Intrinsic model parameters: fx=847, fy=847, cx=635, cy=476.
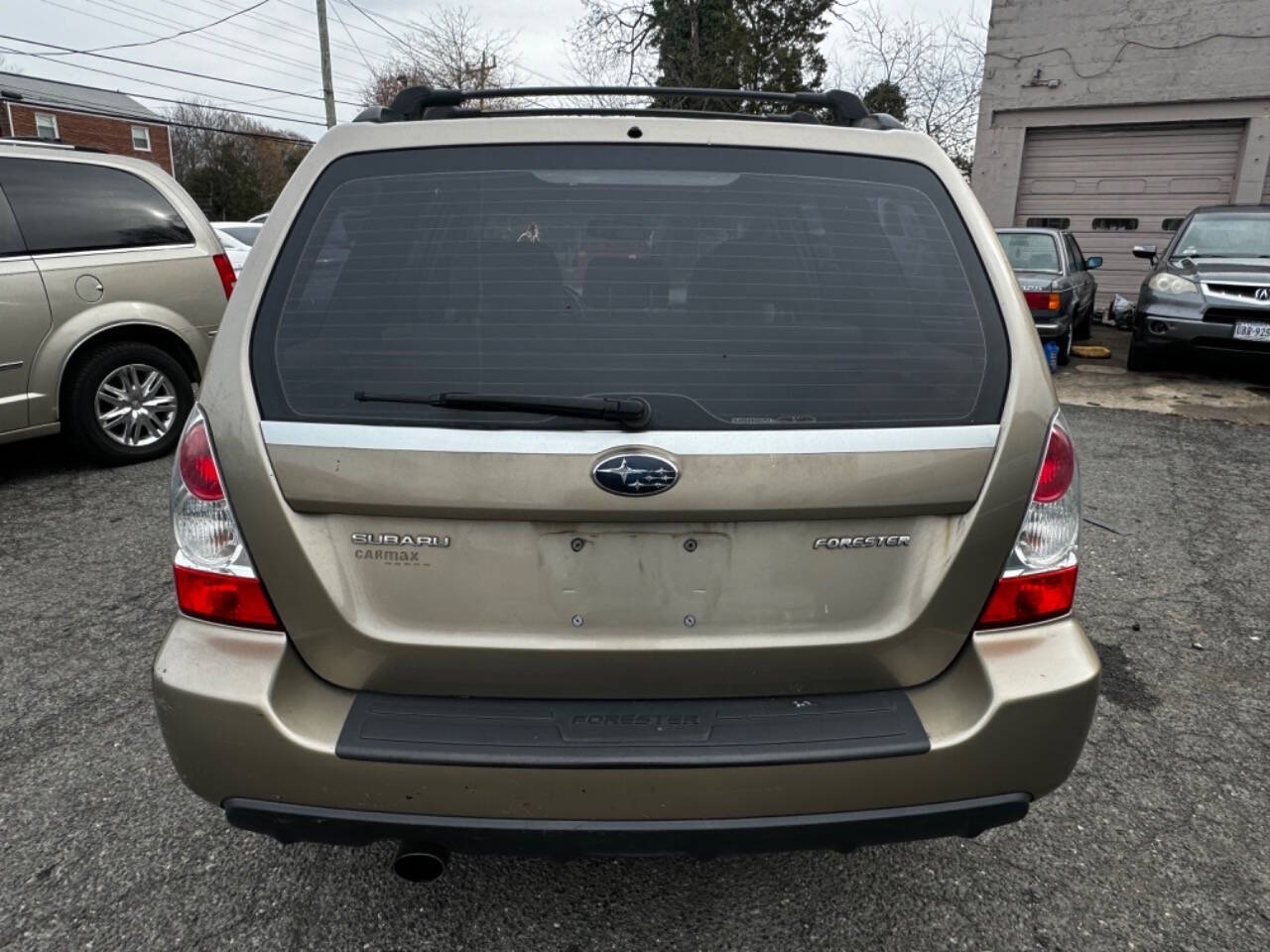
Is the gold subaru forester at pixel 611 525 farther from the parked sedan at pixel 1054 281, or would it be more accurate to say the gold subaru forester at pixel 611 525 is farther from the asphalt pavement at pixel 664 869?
the parked sedan at pixel 1054 281

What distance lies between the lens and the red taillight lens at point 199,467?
1664 mm

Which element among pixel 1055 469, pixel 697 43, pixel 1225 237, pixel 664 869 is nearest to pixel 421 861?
pixel 664 869

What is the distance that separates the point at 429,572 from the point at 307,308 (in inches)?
23.9

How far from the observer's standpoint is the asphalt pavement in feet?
6.47

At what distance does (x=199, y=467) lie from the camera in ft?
5.52

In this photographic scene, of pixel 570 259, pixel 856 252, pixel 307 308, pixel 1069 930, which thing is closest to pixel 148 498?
pixel 307 308

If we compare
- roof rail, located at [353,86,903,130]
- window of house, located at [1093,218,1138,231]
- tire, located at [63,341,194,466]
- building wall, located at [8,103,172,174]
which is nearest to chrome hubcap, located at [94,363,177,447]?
tire, located at [63,341,194,466]

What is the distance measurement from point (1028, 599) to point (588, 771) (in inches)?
37.1

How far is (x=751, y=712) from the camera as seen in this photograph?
166cm

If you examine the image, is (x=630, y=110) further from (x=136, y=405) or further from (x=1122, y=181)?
(x=1122, y=181)

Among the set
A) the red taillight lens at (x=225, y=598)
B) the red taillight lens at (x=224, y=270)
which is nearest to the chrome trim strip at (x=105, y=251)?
the red taillight lens at (x=224, y=270)

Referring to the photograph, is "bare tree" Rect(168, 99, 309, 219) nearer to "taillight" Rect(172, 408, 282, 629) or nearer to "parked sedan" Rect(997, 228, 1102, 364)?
"parked sedan" Rect(997, 228, 1102, 364)

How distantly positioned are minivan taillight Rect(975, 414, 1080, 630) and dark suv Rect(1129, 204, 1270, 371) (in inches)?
321

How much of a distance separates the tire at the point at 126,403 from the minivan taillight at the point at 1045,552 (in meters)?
5.23
